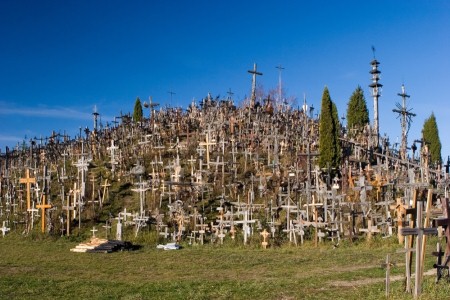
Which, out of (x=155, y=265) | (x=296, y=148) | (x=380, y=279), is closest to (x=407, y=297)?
(x=380, y=279)

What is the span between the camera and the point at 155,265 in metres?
18.2

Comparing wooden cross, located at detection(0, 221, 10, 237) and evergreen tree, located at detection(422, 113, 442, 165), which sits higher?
evergreen tree, located at detection(422, 113, 442, 165)

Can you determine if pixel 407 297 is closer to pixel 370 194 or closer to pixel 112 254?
pixel 112 254

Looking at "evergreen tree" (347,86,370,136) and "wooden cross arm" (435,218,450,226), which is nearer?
"wooden cross arm" (435,218,450,226)

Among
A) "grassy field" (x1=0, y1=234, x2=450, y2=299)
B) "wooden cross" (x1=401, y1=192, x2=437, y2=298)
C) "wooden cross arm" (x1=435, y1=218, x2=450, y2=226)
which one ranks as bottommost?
"grassy field" (x1=0, y1=234, x2=450, y2=299)

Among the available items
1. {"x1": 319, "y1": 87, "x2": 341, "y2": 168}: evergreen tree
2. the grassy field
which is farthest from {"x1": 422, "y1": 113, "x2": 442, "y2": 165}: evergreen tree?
the grassy field

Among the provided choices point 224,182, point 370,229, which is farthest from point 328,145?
point 370,229

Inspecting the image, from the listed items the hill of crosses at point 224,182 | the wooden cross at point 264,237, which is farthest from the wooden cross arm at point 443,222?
the wooden cross at point 264,237

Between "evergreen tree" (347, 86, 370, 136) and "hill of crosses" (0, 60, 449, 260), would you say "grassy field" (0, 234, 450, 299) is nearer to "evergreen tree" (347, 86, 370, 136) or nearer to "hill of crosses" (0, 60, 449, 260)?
"hill of crosses" (0, 60, 449, 260)

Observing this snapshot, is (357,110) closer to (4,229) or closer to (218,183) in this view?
(218,183)

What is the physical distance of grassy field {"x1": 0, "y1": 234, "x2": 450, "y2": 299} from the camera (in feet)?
40.3

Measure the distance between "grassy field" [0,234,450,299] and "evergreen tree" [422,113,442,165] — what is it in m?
24.1

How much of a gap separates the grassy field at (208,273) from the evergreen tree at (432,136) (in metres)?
24.1

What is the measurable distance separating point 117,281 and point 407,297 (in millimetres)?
8102
